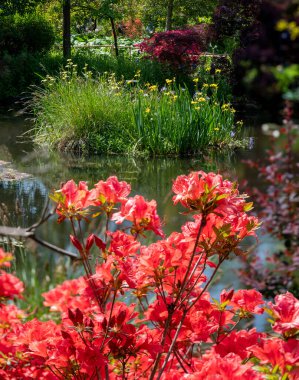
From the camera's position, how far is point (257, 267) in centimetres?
313

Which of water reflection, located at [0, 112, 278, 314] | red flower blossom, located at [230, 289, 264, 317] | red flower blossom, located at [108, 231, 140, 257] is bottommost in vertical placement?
water reflection, located at [0, 112, 278, 314]

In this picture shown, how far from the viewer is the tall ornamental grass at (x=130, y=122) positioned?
784cm

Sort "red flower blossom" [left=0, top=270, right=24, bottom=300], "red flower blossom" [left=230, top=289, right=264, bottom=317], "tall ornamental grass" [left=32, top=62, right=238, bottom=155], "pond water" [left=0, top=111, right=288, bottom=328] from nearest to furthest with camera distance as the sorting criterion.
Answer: "red flower blossom" [left=0, top=270, right=24, bottom=300]
"red flower blossom" [left=230, top=289, right=264, bottom=317]
"pond water" [left=0, top=111, right=288, bottom=328]
"tall ornamental grass" [left=32, top=62, right=238, bottom=155]

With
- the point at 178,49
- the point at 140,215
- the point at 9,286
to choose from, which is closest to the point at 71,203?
the point at 140,215

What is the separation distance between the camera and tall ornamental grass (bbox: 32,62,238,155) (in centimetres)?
784

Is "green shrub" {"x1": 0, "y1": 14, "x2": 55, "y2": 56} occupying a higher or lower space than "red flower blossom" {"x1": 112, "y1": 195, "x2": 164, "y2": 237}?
lower

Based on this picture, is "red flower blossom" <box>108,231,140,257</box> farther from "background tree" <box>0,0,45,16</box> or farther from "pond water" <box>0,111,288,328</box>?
"background tree" <box>0,0,45,16</box>

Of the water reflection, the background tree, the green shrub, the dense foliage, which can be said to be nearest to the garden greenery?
the water reflection

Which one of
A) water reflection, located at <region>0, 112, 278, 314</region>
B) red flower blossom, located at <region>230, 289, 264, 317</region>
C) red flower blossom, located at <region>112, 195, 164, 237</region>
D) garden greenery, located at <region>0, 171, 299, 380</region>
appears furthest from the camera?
water reflection, located at <region>0, 112, 278, 314</region>

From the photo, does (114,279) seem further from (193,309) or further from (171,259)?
(193,309)

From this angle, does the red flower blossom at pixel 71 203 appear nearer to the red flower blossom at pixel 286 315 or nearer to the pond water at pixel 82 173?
the red flower blossom at pixel 286 315

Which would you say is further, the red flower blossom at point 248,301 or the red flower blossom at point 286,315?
the red flower blossom at point 248,301

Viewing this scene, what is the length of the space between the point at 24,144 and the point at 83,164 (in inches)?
58.5

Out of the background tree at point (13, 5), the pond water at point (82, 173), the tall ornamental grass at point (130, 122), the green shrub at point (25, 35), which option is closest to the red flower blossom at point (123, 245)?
the pond water at point (82, 173)
